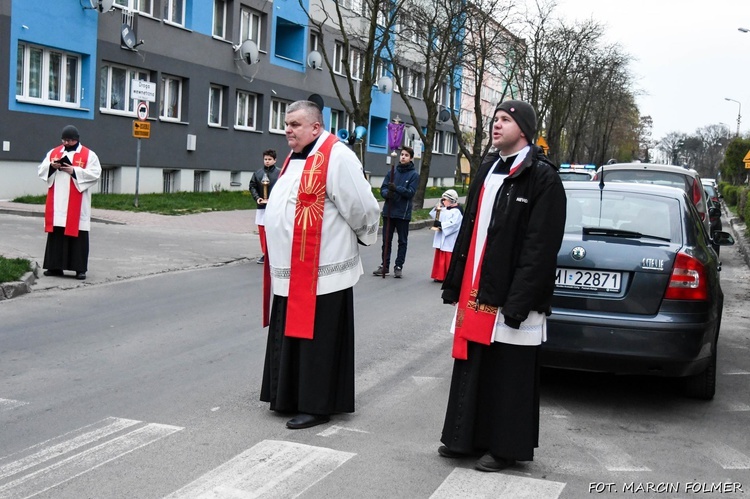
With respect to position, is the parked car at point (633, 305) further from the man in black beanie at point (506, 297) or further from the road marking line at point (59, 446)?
the road marking line at point (59, 446)

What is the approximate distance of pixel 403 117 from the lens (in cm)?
5419

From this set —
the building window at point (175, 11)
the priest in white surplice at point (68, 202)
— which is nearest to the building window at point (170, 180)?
the building window at point (175, 11)

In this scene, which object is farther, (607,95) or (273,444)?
(607,95)

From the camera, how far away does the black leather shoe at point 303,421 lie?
5703 millimetres

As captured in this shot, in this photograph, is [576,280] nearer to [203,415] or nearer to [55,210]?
[203,415]

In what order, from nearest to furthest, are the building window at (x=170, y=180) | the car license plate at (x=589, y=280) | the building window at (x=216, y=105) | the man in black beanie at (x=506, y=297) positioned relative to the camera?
the man in black beanie at (x=506, y=297) < the car license plate at (x=589, y=280) < the building window at (x=170, y=180) < the building window at (x=216, y=105)

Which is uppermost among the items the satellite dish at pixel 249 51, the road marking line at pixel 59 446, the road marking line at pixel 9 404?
the satellite dish at pixel 249 51

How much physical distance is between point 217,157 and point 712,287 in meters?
28.6

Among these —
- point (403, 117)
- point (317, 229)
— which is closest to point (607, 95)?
point (403, 117)

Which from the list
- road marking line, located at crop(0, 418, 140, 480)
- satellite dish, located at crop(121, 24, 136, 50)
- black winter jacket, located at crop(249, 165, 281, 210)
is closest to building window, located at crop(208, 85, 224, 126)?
satellite dish, located at crop(121, 24, 136, 50)

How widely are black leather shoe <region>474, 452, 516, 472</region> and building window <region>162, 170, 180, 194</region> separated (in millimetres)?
27229

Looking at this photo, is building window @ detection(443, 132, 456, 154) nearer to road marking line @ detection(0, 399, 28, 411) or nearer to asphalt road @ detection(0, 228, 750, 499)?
asphalt road @ detection(0, 228, 750, 499)

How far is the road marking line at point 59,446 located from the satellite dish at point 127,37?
23655 mm

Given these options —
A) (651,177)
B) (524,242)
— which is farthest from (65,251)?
(651,177)
